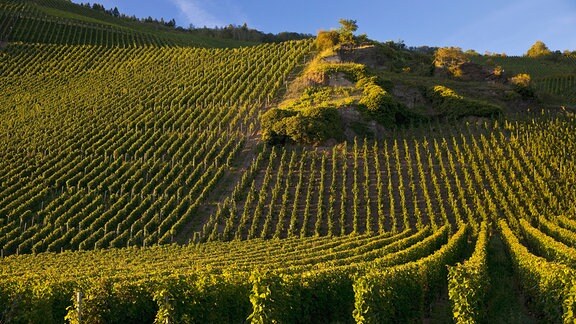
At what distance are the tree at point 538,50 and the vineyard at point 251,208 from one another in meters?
71.3

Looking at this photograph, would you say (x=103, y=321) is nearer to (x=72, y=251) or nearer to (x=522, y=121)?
(x=72, y=251)

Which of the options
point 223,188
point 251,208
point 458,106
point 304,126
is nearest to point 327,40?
point 458,106

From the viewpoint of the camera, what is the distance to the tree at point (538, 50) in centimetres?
11411

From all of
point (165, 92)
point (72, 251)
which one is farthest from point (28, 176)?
point (165, 92)

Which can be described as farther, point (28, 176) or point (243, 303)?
point (28, 176)

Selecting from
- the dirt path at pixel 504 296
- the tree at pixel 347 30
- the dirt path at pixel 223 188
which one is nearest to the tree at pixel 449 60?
the tree at pixel 347 30

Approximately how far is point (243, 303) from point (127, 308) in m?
2.74

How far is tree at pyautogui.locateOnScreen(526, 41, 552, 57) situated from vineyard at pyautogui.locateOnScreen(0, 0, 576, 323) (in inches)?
2809

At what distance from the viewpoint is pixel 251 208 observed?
35625 mm

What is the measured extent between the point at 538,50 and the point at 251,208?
103634 mm

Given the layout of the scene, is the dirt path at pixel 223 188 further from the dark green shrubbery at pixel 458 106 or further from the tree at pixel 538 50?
the tree at pixel 538 50

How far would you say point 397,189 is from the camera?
36.4 m

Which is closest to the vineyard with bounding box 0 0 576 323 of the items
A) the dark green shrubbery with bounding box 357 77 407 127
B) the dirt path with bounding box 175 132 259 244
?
the dirt path with bounding box 175 132 259 244

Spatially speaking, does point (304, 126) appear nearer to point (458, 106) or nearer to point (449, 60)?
point (458, 106)
